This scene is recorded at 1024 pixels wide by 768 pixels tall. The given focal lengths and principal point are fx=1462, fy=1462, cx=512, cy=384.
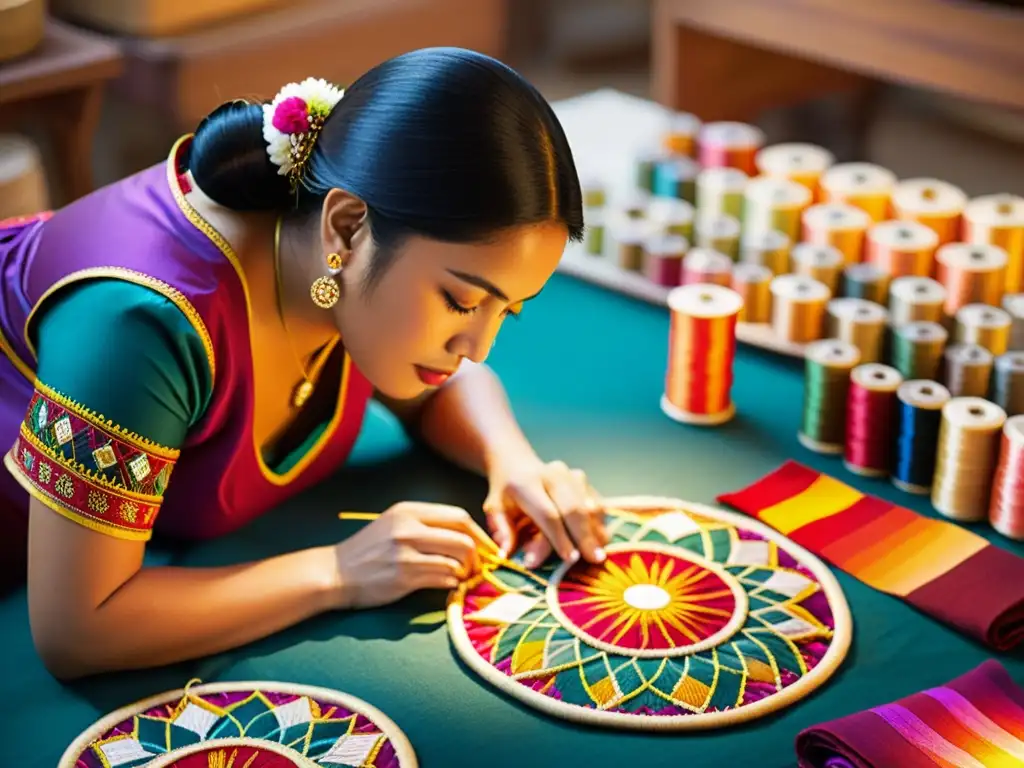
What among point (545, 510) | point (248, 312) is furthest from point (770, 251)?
point (248, 312)

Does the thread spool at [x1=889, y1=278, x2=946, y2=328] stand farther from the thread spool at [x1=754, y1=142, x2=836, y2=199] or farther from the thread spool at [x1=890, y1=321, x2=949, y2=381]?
the thread spool at [x1=754, y1=142, x2=836, y2=199]

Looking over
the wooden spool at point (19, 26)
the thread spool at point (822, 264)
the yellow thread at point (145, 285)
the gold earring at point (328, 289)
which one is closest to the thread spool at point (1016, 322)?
the thread spool at point (822, 264)

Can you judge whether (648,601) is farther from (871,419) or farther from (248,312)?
(248,312)

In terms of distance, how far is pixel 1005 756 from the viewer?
1.41 meters

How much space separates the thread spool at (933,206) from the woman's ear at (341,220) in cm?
122

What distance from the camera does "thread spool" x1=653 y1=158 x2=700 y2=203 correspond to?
2.54m

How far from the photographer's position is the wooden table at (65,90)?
8.17ft

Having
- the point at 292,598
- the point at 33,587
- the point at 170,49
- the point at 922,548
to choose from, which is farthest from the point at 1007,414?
the point at 170,49

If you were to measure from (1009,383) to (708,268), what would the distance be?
518mm

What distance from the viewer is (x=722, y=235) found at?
2359 millimetres

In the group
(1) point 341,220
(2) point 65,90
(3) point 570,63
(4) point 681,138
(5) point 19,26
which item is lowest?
(3) point 570,63

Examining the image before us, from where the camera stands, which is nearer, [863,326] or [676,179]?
[863,326]

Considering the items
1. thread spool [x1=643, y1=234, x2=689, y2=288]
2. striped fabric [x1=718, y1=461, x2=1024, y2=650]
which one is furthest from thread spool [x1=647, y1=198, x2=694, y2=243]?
striped fabric [x1=718, y1=461, x2=1024, y2=650]

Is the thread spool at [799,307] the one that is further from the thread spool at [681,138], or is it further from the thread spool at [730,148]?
the thread spool at [681,138]
